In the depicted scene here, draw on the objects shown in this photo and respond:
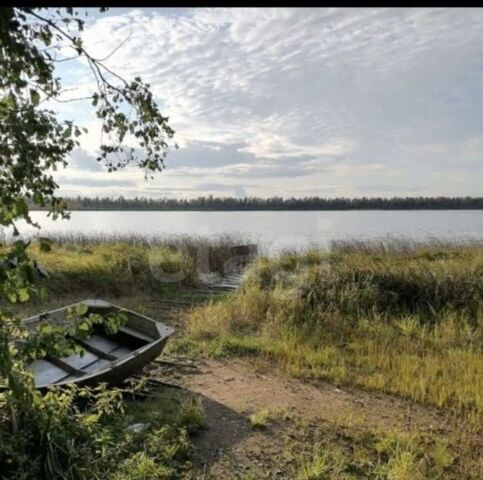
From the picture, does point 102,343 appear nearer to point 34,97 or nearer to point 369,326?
point 369,326

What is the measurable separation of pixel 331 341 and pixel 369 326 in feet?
2.46

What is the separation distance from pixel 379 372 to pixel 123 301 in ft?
Result: 18.5

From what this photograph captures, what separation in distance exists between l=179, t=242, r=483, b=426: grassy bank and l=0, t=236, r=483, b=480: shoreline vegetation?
0.02m

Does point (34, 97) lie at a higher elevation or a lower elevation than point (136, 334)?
higher

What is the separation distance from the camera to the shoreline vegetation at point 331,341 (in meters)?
3.51

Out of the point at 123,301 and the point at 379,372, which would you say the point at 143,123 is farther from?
the point at 123,301

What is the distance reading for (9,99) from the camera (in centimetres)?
191

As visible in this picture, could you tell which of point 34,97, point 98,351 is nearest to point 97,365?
point 98,351

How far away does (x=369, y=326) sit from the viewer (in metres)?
7.08

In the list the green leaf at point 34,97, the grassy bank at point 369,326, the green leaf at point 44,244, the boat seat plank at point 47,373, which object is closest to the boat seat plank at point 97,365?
the boat seat plank at point 47,373

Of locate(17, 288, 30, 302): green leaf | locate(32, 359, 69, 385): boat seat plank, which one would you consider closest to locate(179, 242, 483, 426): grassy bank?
locate(32, 359, 69, 385): boat seat plank

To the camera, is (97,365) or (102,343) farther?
(102,343)

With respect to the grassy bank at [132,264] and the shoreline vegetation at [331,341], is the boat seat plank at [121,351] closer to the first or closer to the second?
the shoreline vegetation at [331,341]
